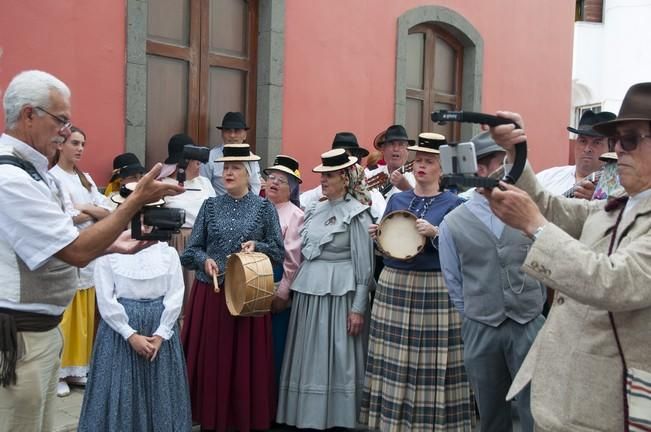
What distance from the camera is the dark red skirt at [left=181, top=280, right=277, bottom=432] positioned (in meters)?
5.04

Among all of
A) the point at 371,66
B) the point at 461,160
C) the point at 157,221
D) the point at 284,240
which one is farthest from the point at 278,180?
the point at 371,66

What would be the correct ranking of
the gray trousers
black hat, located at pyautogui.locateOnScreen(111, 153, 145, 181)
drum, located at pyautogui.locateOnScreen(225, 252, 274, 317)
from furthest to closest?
1. black hat, located at pyautogui.locateOnScreen(111, 153, 145, 181)
2. drum, located at pyautogui.locateOnScreen(225, 252, 274, 317)
3. the gray trousers

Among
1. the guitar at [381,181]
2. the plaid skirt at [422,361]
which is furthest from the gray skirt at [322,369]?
the guitar at [381,181]

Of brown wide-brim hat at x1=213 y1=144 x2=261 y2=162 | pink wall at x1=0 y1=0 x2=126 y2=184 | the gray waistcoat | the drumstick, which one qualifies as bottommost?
the drumstick

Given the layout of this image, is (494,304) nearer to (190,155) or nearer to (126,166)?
(190,155)

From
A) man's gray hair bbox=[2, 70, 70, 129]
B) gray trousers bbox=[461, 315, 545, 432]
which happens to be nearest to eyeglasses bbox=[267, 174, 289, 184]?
gray trousers bbox=[461, 315, 545, 432]

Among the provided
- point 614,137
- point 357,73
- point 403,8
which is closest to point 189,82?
point 357,73

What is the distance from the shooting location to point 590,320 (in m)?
2.53

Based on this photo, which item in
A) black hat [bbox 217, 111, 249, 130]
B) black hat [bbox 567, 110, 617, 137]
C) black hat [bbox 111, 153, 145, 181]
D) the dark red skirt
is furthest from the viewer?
black hat [bbox 217, 111, 249, 130]

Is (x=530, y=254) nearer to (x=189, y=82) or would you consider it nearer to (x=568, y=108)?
(x=189, y=82)

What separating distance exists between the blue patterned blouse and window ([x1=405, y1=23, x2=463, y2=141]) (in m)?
5.88

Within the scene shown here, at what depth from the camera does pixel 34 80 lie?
9.64 ft

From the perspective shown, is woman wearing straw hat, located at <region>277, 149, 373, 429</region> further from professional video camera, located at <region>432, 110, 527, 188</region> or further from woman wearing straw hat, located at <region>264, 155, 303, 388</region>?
professional video camera, located at <region>432, 110, 527, 188</region>

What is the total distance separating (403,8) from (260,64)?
2704 mm
